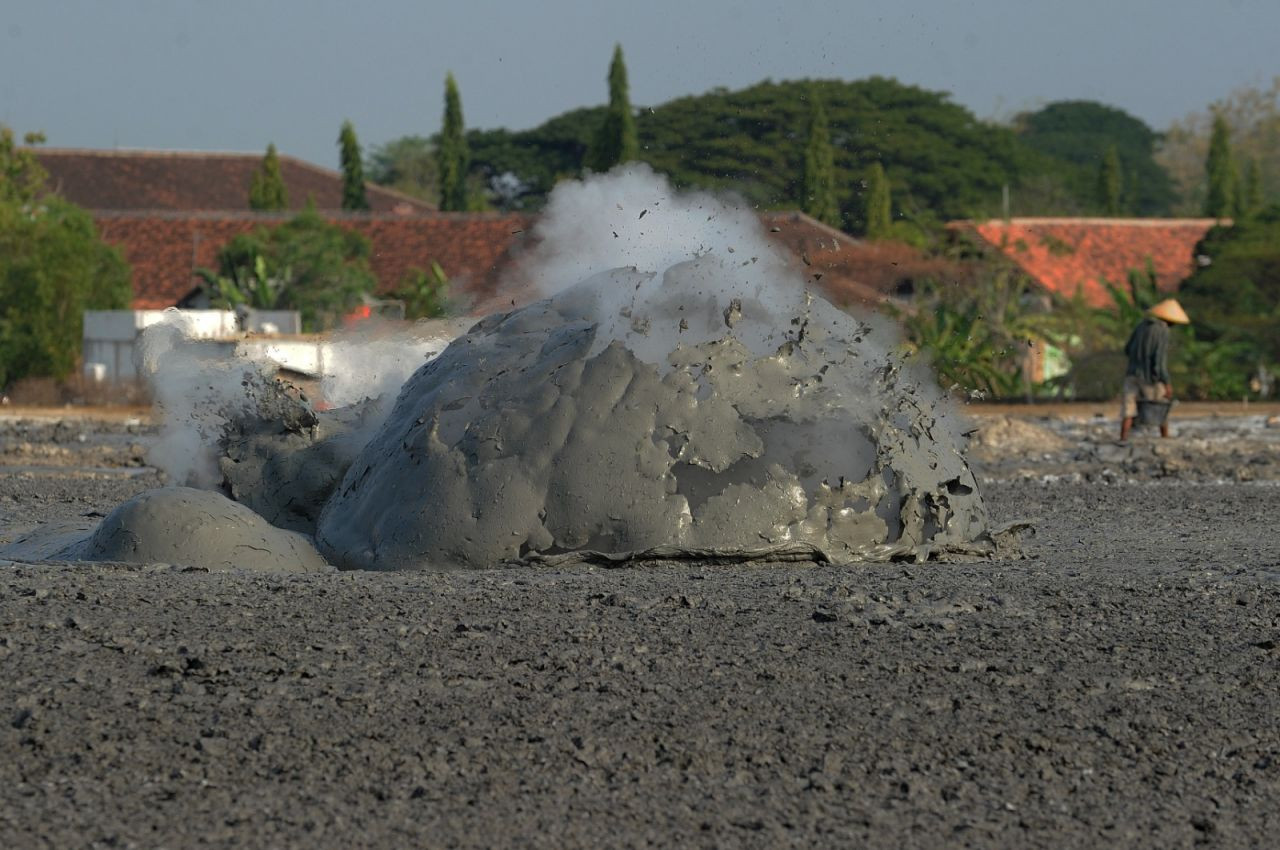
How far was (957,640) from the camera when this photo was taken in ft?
20.0

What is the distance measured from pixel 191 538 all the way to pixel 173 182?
57.8 metres

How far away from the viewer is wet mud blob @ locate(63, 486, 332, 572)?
25.5 ft

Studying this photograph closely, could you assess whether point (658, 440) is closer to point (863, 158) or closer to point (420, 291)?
point (420, 291)

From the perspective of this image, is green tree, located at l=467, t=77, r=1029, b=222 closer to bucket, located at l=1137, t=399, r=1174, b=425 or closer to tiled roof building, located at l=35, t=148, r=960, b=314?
tiled roof building, located at l=35, t=148, r=960, b=314

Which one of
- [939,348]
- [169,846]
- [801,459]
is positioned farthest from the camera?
[939,348]

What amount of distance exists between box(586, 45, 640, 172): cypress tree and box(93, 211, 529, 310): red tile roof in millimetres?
2678

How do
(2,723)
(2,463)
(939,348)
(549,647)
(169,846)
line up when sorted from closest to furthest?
(169,846) → (2,723) → (549,647) → (2,463) → (939,348)

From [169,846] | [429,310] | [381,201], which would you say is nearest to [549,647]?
[169,846]

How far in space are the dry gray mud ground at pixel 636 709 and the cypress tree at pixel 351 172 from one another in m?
50.3

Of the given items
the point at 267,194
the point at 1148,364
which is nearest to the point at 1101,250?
the point at 267,194

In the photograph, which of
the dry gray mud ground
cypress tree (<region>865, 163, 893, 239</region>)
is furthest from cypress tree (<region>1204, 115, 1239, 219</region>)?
the dry gray mud ground

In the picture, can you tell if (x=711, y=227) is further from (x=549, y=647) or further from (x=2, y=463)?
(x=2, y=463)

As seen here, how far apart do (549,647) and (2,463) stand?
42.3 ft

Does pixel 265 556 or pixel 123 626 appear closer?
pixel 123 626
